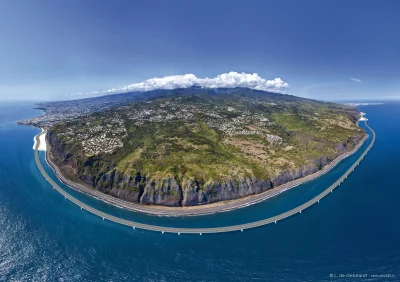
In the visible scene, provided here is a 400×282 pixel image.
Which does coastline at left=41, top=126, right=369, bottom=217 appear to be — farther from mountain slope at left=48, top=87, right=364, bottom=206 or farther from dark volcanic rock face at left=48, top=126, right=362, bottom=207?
mountain slope at left=48, top=87, right=364, bottom=206

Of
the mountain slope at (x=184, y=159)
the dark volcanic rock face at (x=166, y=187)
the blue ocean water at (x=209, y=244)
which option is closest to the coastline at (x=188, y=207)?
the dark volcanic rock face at (x=166, y=187)

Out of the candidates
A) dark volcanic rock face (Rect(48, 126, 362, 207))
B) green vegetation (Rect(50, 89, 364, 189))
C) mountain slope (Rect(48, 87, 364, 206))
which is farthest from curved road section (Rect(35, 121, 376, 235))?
green vegetation (Rect(50, 89, 364, 189))

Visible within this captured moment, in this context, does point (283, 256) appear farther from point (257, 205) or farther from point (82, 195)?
point (82, 195)

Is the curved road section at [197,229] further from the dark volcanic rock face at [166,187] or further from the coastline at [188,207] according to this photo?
the dark volcanic rock face at [166,187]

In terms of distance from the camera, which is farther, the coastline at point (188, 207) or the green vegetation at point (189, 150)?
the green vegetation at point (189, 150)

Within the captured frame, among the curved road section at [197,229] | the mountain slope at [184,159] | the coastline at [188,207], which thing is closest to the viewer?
the curved road section at [197,229]

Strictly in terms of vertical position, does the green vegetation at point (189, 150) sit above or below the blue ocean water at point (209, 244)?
above

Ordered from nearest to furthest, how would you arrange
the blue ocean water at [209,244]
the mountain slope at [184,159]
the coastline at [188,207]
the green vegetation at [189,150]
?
the blue ocean water at [209,244] < the coastline at [188,207] < the mountain slope at [184,159] < the green vegetation at [189,150]

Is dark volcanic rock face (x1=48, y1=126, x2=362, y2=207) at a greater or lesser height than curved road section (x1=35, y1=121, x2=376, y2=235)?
greater

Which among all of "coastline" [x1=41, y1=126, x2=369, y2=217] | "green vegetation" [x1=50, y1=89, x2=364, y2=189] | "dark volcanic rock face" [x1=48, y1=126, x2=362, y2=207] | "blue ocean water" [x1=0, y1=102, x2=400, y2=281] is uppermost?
"green vegetation" [x1=50, y1=89, x2=364, y2=189]

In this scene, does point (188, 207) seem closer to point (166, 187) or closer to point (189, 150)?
point (166, 187)
